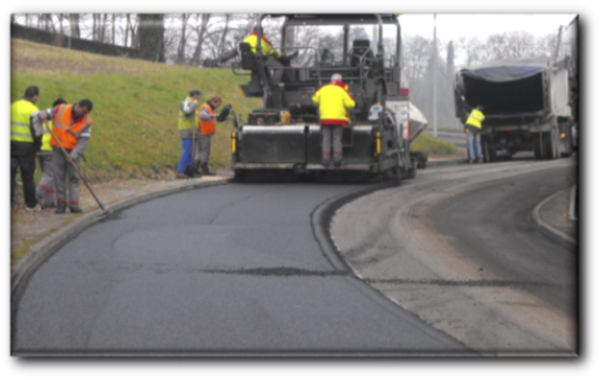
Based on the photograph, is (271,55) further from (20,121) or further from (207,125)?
(20,121)

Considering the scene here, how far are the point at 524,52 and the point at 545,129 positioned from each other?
272 centimetres

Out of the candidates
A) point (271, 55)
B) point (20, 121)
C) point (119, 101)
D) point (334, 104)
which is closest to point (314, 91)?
point (271, 55)

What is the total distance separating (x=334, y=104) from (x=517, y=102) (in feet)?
40.4

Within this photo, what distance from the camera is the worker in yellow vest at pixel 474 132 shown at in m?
27.8

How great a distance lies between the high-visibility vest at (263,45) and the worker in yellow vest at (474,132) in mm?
10029

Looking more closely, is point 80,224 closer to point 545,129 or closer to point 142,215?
point 142,215

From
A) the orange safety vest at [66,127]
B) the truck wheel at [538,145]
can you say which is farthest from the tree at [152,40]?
the truck wheel at [538,145]

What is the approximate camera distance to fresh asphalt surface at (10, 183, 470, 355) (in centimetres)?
775

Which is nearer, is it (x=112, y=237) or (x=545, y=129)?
(x=112, y=237)

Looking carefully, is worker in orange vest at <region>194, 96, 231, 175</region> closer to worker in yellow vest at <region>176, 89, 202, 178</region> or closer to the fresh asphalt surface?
worker in yellow vest at <region>176, 89, 202, 178</region>

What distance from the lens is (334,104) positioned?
1748cm

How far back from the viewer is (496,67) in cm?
2848

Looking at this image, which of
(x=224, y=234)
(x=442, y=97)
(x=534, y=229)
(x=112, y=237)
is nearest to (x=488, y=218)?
(x=534, y=229)

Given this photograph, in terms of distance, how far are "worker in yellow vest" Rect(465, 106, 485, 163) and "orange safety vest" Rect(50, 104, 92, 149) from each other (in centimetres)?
1606
